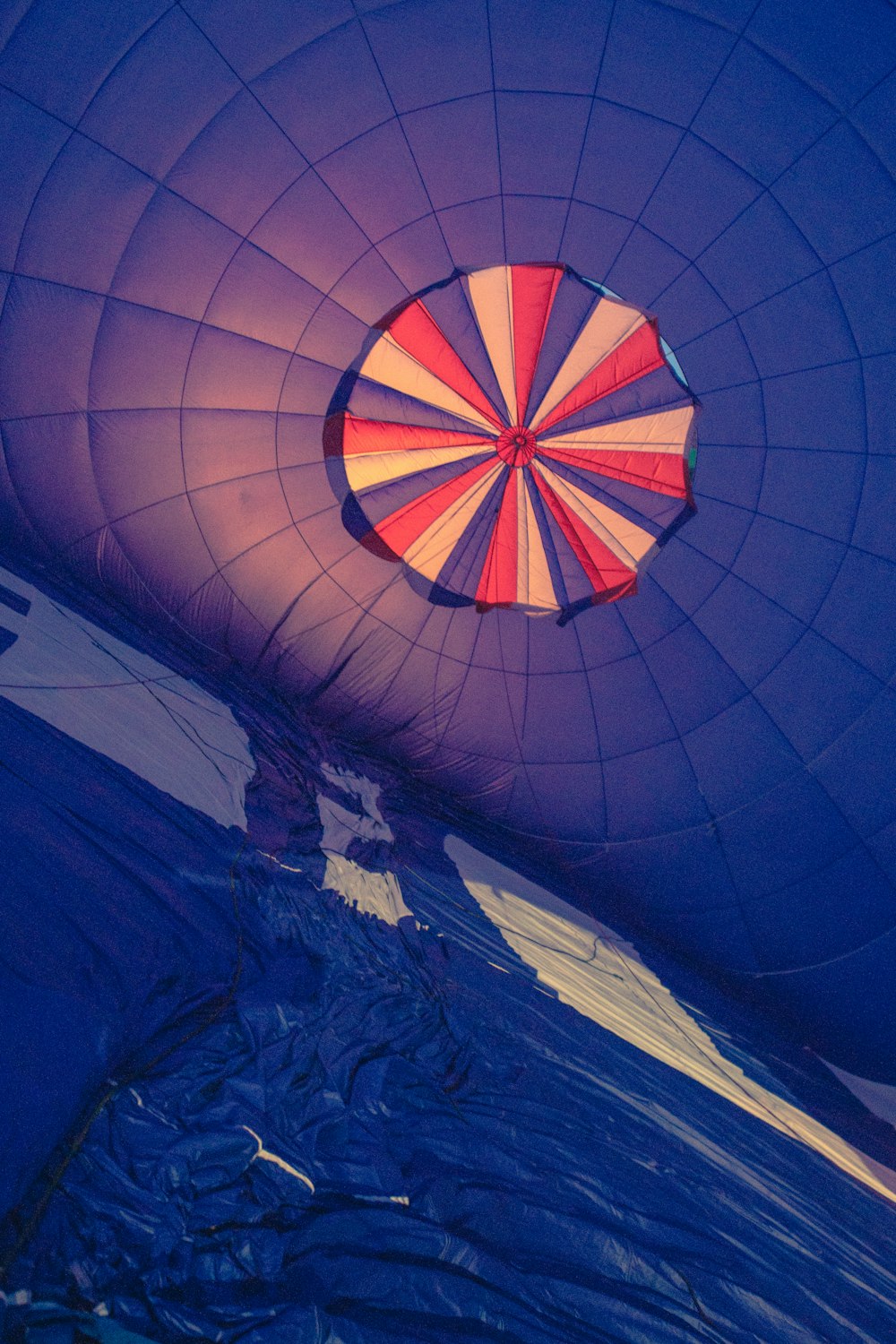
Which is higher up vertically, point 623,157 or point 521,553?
point 623,157

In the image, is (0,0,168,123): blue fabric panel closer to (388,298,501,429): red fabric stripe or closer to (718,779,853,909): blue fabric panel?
(388,298,501,429): red fabric stripe

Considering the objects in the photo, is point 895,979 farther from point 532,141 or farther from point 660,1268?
point 532,141

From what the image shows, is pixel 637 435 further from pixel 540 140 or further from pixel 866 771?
pixel 866 771

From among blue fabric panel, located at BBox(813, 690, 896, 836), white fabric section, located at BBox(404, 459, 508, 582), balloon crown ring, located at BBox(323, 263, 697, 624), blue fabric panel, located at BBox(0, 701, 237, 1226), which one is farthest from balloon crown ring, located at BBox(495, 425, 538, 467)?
blue fabric panel, located at BBox(0, 701, 237, 1226)

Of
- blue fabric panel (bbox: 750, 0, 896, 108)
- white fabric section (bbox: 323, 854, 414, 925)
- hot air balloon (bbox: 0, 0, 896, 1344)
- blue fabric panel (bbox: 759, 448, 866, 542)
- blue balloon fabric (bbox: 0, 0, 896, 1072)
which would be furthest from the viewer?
blue fabric panel (bbox: 759, 448, 866, 542)

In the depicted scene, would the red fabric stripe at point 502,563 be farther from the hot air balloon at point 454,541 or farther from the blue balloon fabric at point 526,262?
the blue balloon fabric at point 526,262

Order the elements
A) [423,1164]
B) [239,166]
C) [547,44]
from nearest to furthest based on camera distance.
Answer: [423,1164], [547,44], [239,166]

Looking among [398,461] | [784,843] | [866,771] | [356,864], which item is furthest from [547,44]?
[784,843]

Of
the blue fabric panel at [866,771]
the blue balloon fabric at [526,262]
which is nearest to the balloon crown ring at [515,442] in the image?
the blue balloon fabric at [526,262]
